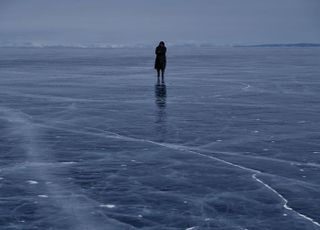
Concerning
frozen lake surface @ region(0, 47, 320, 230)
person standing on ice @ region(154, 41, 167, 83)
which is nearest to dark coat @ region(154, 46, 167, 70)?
person standing on ice @ region(154, 41, 167, 83)

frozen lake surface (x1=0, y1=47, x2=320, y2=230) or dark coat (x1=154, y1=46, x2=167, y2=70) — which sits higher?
dark coat (x1=154, y1=46, x2=167, y2=70)

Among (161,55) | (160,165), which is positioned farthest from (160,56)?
(160,165)

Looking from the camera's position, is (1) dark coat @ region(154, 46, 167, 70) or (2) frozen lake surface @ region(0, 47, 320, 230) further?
(1) dark coat @ region(154, 46, 167, 70)

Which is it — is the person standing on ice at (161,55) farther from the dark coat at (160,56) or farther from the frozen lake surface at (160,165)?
the frozen lake surface at (160,165)

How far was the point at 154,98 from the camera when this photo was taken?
59.5 feet

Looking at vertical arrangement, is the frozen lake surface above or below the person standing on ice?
below

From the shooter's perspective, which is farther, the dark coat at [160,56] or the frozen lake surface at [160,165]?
the dark coat at [160,56]

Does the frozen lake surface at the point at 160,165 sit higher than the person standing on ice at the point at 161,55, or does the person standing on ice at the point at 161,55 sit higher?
the person standing on ice at the point at 161,55

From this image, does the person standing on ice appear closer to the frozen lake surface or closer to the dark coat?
the dark coat

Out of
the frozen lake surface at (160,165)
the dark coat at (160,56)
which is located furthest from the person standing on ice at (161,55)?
the frozen lake surface at (160,165)

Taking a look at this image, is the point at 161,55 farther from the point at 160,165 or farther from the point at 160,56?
the point at 160,165

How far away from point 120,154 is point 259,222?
3996mm

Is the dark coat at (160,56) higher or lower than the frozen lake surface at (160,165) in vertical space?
higher

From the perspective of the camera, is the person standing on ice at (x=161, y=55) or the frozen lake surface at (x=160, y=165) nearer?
the frozen lake surface at (x=160, y=165)
